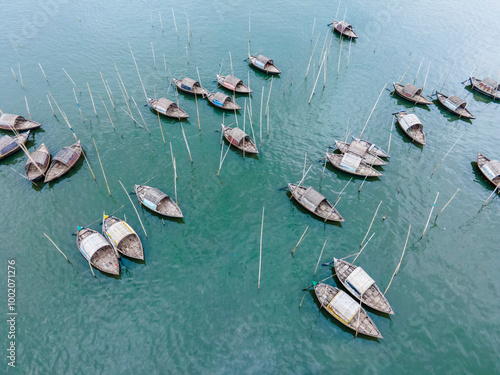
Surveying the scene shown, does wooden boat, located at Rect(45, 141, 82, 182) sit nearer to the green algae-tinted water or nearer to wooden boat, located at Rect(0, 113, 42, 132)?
the green algae-tinted water

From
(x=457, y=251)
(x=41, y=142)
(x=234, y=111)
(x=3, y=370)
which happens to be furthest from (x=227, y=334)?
(x=41, y=142)

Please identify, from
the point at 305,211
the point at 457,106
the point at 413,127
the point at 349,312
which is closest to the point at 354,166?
the point at 305,211

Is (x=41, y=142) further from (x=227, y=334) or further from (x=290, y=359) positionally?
(x=290, y=359)

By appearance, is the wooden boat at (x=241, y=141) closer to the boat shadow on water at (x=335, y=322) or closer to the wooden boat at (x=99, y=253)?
the wooden boat at (x=99, y=253)

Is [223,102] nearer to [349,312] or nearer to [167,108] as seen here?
[167,108]

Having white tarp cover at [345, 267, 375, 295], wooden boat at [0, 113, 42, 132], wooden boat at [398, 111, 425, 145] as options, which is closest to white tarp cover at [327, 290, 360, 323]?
white tarp cover at [345, 267, 375, 295]
